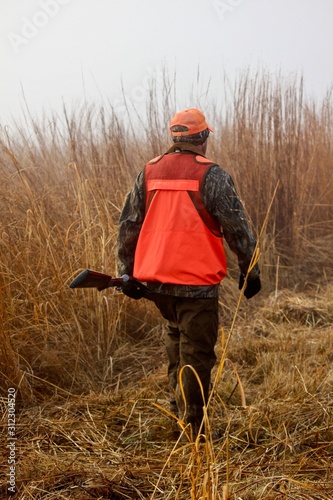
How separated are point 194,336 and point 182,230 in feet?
1.51

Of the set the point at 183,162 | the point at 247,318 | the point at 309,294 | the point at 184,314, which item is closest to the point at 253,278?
the point at 184,314

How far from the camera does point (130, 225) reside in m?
2.90

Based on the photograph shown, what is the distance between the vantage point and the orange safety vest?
8.61 ft

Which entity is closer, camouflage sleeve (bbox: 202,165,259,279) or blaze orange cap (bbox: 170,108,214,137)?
camouflage sleeve (bbox: 202,165,259,279)

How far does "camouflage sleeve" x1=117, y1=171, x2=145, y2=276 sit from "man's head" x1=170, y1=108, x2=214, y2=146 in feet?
0.81

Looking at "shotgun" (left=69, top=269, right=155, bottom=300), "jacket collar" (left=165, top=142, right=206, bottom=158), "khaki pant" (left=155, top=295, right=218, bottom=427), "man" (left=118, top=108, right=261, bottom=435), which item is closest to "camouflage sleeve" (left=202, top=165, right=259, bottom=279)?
"man" (left=118, top=108, right=261, bottom=435)

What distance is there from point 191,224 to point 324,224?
435 cm

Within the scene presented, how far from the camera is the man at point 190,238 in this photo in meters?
2.62

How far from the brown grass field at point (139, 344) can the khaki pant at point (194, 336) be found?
0.16m

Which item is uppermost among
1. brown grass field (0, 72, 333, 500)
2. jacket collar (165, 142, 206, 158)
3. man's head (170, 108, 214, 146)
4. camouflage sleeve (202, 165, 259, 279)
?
man's head (170, 108, 214, 146)

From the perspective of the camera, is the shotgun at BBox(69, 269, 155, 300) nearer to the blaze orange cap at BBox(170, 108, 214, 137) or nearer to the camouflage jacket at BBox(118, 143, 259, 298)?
the camouflage jacket at BBox(118, 143, 259, 298)

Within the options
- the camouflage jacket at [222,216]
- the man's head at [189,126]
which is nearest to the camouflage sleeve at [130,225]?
the camouflage jacket at [222,216]

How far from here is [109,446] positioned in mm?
2756

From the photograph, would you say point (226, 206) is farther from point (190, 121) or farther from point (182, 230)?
point (190, 121)
